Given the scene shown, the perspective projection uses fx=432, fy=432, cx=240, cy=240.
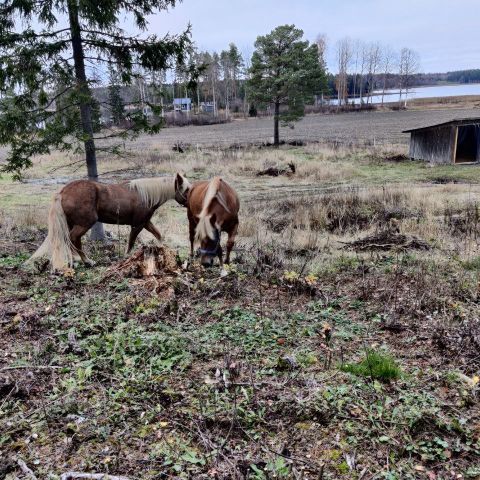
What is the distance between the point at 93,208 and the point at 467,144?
23.1 meters

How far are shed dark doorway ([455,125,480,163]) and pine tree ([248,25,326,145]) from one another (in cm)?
1304

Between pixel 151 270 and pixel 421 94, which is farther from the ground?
pixel 421 94

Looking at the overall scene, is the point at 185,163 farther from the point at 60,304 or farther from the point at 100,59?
the point at 60,304

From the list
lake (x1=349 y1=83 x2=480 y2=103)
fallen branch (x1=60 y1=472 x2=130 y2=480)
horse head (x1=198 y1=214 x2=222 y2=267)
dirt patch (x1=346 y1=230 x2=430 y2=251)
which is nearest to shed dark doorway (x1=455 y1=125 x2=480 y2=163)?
dirt patch (x1=346 y1=230 x2=430 y2=251)

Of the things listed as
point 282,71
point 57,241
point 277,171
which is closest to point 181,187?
point 57,241

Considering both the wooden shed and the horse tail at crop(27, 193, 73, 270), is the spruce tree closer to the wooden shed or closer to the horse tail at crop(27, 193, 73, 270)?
the horse tail at crop(27, 193, 73, 270)

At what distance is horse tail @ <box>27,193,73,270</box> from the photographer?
632 centimetres

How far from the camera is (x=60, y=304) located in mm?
4711

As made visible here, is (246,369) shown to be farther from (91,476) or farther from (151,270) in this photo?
(151,270)

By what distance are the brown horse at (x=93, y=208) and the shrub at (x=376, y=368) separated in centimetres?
446

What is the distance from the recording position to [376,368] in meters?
3.24

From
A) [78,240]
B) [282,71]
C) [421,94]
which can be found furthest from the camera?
[421,94]

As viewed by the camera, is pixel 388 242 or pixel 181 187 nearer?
pixel 181 187

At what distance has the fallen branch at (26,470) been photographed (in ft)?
7.50
